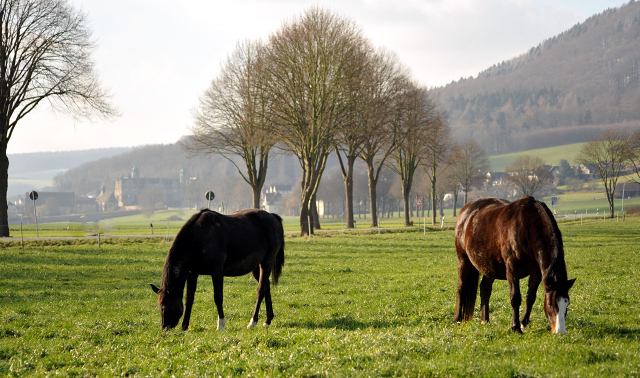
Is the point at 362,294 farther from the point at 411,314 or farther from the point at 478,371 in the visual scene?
the point at 478,371

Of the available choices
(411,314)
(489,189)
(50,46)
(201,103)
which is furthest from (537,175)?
(411,314)

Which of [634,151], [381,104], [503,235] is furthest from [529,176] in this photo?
[503,235]

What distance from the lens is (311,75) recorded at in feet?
129

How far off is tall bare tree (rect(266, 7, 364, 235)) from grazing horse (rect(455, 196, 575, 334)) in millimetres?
29803

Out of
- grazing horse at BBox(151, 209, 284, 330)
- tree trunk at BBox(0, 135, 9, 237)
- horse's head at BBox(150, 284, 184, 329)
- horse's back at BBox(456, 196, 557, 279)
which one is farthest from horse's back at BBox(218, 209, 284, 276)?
tree trunk at BBox(0, 135, 9, 237)

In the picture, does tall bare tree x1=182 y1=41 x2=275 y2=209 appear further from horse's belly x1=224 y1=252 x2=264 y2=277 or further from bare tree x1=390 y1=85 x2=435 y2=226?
horse's belly x1=224 y1=252 x2=264 y2=277

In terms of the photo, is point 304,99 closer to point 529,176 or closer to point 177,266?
point 177,266

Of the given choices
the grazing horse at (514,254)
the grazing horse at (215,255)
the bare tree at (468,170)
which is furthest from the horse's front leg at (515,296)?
the bare tree at (468,170)

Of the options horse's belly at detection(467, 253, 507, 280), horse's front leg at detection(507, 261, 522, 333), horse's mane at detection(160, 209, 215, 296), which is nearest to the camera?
horse's front leg at detection(507, 261, 522, 333)

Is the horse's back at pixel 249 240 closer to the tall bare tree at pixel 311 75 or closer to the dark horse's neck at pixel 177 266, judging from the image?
the dark horse's neck at pixel 177 266

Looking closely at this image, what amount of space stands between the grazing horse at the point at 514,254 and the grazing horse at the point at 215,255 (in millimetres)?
4366

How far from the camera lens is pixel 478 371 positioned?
6215 millimetres

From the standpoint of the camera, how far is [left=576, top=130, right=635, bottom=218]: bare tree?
7831 cm

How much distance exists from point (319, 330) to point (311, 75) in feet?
105
